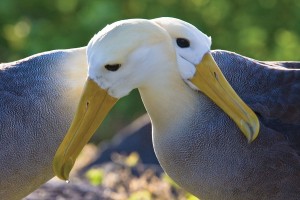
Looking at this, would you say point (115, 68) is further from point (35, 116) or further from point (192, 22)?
point (192, 22)

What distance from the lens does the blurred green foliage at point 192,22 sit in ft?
37.8

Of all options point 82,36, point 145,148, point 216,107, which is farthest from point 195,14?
point 216,107

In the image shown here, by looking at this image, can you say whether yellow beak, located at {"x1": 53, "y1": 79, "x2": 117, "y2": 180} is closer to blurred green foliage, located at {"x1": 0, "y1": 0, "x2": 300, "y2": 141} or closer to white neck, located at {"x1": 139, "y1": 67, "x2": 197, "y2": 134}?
white neck, located at {"x1": 139, "y1": 67, "x2": 197, "y2": 134}

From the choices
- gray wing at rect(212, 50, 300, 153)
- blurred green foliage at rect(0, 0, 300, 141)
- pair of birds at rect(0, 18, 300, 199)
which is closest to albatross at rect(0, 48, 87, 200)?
pair of birds at rect(0, 18, 300, 199)

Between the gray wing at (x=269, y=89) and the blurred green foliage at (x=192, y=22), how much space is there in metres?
5.61

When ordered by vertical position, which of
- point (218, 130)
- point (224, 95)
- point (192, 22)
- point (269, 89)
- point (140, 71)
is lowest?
point (192, 22)

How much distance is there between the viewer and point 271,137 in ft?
16.8

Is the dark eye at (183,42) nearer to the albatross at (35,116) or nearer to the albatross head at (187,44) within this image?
the albatross head at (187,44)

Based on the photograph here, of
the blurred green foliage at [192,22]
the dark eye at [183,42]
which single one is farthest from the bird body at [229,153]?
the blurred green foliage at [192,22]

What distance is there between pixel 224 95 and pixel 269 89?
366mm

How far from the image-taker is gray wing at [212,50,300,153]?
5133 millimetres

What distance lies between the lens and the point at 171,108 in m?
5.08

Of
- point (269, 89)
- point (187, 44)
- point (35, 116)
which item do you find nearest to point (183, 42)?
point (187, 44)

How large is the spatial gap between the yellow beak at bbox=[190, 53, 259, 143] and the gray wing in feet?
0.68
